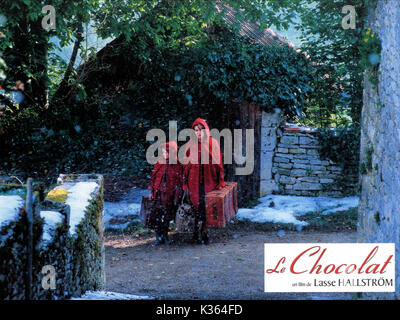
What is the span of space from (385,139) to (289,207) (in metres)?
6.39

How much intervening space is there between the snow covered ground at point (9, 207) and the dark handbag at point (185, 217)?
506 centimetres

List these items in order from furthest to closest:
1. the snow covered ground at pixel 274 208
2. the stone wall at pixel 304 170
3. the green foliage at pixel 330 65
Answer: the green foliage at pixel 330 65
the stone wall at pixel 304 170
the snow covered ground at pixel 274 208

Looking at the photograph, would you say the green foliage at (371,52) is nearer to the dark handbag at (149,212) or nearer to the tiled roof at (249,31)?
the dark handbag at (149,212)

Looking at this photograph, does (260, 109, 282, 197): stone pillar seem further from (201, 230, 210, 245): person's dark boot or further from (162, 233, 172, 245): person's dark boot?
(162, 233, 172, 245): person's dark boot

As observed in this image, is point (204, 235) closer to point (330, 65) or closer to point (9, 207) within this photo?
point (9, 207)

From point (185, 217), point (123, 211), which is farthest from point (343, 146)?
point (123, 211)

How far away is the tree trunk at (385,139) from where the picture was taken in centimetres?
344

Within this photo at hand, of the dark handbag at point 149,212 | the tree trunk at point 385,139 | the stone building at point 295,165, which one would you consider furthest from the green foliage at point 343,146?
the tree trunk at point 385,139

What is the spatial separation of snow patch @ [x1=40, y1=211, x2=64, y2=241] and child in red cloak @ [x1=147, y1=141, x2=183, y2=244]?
4056mm

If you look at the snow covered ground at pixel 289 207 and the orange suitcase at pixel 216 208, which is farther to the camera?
the snow covered ground at pixel 289 207

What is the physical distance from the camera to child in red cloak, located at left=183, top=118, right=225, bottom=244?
707cm

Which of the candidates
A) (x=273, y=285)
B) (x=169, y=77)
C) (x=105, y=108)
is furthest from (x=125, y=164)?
(x=273, y=285)

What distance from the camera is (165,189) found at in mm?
7297

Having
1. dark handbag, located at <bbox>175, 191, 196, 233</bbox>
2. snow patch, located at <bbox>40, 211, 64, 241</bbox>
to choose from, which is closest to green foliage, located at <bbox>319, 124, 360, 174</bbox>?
dark handbag, located at <bbox>175, 191, 196, 233</bbox>
